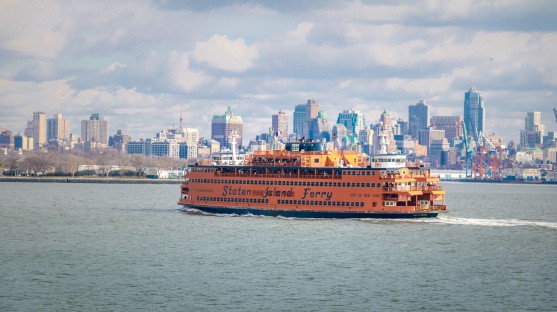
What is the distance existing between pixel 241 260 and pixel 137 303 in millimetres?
15041

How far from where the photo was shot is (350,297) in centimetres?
4809

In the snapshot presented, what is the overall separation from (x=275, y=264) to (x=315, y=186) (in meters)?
26.5

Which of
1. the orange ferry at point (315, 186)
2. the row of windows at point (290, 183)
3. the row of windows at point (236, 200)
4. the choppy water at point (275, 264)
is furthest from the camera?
the row of windows at point (236, 200)

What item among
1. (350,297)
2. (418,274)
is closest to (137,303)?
(350,297)

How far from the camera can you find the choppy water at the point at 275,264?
1848 inches

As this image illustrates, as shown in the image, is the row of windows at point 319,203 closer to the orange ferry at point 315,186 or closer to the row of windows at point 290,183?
the orange ferry at point 315,186

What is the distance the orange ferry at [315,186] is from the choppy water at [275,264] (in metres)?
1.55

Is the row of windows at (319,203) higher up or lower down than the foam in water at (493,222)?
higher up

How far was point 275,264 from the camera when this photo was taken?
2304 inches

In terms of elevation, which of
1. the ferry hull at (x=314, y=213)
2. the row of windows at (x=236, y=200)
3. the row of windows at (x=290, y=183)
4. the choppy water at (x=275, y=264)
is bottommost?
the choppy water at (x=275, y=264)

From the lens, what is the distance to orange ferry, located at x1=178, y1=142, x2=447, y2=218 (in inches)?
3211

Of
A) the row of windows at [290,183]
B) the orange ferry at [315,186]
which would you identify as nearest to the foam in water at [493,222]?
the orange ferry at [315,186]

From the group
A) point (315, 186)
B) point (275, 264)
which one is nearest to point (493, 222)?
point (315, 186)

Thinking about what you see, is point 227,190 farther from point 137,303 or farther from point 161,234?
point 137,303
